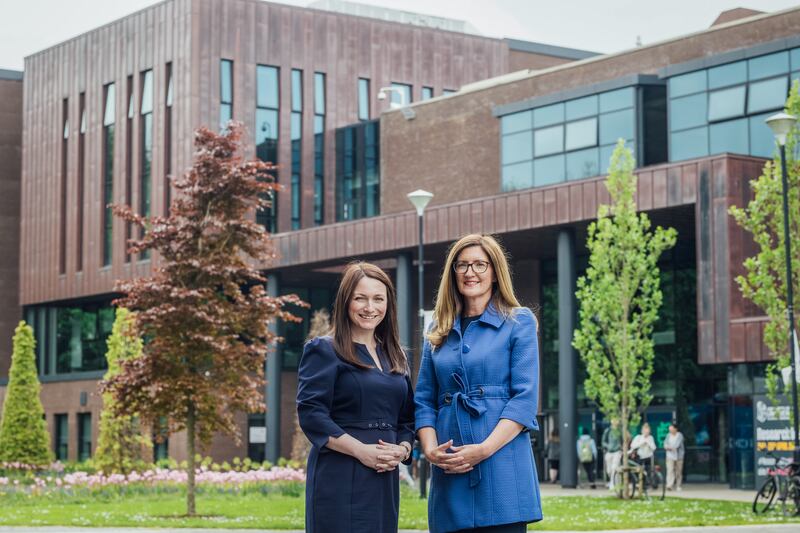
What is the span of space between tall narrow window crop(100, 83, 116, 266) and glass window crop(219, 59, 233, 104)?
238 inches

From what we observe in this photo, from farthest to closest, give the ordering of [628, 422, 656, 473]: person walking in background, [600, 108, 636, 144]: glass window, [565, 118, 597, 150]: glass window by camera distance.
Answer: [565, 118, 597, 150]: glass window < [600, 108, 636, 144]: glass window < [628, 422, 656, 473]: person walking in background

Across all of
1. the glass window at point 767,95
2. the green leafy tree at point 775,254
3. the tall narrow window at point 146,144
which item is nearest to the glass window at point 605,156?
the glass window at point 767,95

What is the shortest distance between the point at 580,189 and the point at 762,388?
687 centimetres

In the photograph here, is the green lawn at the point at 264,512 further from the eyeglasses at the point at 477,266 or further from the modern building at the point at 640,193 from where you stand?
the eyeglasses at the point at 477,266

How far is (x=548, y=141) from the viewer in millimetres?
39750

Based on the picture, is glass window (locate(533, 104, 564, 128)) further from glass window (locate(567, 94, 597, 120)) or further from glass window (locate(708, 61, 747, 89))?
glass window (locate(708, 61, 747, 89))

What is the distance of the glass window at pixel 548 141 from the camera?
39.3m

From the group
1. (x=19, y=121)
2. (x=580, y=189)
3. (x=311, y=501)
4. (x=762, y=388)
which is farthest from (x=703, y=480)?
(x=19, y=121)

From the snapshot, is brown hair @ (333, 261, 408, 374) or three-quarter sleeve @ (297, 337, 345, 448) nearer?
three-quarter sleeve @ (297, 337, 345, 448)

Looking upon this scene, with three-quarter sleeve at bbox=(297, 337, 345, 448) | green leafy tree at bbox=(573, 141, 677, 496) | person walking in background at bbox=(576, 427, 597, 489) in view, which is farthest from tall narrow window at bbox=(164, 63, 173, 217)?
three-quarter sleeve at bbox=(297, 337, 345, 448)

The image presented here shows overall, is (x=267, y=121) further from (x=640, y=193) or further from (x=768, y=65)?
(x=768, y=65)

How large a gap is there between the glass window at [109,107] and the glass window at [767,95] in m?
26.4

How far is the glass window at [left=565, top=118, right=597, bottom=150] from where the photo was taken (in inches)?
1508

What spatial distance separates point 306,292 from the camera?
4984 centimetres
